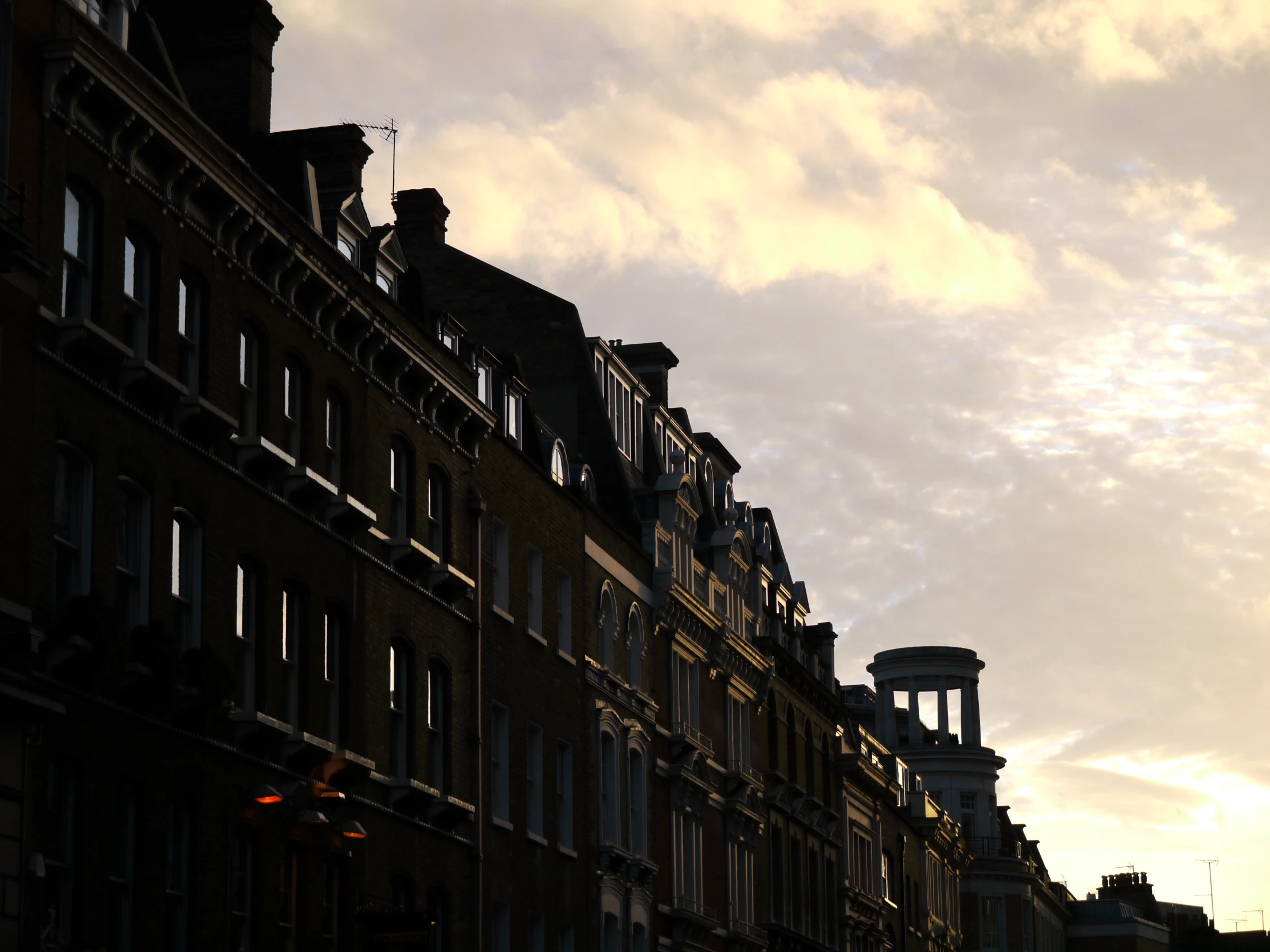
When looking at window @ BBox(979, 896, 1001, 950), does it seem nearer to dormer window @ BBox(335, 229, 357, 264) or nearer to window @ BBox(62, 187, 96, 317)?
dormer window @ BBox(335, 229, 357, 264)

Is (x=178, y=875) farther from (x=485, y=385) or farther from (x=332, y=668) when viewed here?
(x=485, y=385)

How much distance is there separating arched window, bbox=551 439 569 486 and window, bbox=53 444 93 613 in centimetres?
2067

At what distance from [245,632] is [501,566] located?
11831mm

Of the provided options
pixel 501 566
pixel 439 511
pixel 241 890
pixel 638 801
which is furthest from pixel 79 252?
pixel 638 801

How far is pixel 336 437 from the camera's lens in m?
35.0

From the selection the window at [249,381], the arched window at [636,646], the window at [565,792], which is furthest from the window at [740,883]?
the window at [249,381]

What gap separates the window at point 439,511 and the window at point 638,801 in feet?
39.6

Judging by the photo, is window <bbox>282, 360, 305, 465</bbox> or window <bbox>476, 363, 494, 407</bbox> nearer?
window <bbox>282, 360, 305, 465</bbox>

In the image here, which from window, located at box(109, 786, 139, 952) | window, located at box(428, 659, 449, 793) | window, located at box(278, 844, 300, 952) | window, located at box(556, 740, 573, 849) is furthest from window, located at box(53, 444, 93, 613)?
window, located at box(556, 740, 573, 849)

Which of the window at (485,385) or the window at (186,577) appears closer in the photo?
the window at (186,577)

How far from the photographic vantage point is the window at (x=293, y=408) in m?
32.8

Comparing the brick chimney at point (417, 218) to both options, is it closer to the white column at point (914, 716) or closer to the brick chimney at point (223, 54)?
the brick chimney at point (223, 54)

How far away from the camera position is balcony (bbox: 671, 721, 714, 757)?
53.0 metres

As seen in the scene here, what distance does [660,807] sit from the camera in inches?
2046
